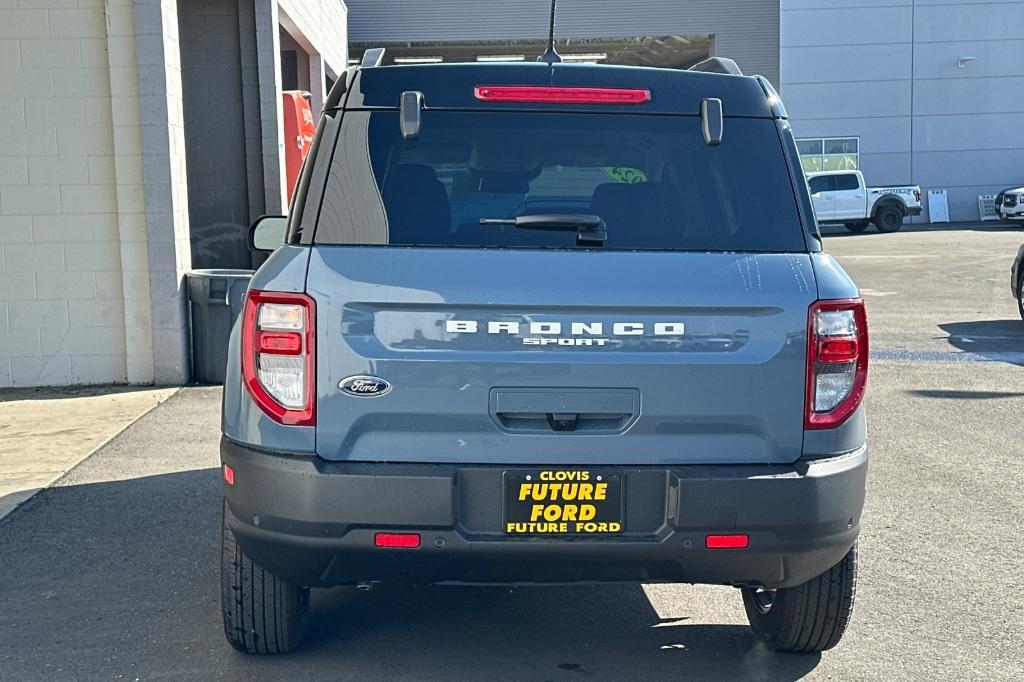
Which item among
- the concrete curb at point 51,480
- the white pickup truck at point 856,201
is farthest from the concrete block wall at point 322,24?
the white pickup truck at point 856,201

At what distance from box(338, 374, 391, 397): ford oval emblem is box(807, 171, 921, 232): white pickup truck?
33.9 meters

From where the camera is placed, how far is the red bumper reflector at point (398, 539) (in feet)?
11.8

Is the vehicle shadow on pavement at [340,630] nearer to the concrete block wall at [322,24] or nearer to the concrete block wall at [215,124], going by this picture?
the concrete block wall at [215,124]

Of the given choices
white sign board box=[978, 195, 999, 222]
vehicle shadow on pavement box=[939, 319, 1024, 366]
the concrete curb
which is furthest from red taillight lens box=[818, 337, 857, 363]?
white sign board box=[978, 195, 999, 222]

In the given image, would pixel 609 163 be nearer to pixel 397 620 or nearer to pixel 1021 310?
pixel 397 620

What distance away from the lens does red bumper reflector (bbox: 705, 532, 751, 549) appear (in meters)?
3.62

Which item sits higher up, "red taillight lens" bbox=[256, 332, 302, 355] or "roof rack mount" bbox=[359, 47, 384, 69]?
"roof rack mount" bbox=[359, 47, 384, 69]

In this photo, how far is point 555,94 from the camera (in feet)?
12.8

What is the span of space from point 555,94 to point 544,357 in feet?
2.89

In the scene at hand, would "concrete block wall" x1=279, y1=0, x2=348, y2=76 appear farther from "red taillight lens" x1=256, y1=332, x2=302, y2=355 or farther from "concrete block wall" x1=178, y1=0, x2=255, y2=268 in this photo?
"red taillight lens" x1=256, y1=332, x2=302, y2=355

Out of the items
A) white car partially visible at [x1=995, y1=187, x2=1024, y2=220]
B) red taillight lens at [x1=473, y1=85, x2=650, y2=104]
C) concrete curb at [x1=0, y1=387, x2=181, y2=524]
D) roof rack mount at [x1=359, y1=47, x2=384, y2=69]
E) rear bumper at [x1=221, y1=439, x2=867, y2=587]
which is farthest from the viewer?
white car partially visible at [x1=995, y1=187, x2=1024, y2=220]

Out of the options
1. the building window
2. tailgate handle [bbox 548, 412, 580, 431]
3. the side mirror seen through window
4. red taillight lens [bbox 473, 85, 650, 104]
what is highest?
the building window

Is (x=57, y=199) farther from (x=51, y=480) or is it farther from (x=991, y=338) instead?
(x=991, y=338)

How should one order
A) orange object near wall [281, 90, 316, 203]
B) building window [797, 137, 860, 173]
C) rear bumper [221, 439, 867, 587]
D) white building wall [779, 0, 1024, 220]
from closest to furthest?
rear bumper [221, 439, 867, 587], orange object near wall [281, 90, 316, 203], white building wall [779, 0, 1024, 220], building window [797, 137, 860, 173]
